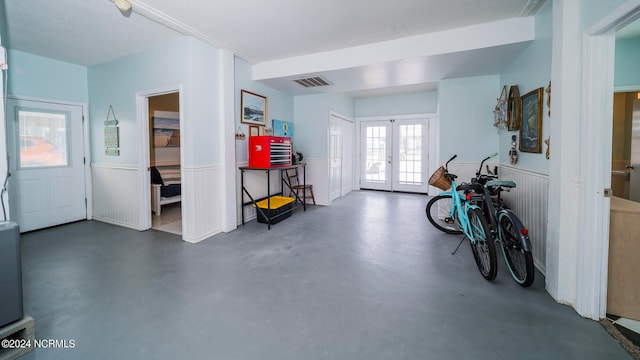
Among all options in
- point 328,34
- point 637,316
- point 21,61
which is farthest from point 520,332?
point 21,61

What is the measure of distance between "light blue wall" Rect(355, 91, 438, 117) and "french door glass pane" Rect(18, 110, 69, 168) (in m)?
6.33

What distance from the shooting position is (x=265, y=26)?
3094 mm

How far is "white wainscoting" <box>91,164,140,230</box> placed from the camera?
4051 mm

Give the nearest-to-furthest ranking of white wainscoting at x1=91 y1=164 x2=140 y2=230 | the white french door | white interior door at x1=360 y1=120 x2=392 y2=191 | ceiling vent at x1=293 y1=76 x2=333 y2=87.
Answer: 1. white wainscoting at x1=91 y1=164 x2=140 y2=230
2. ceiling vent at x1=293 y1=76 x2=333 y2=87
3. the white french door
4. white interior door at x1=360 y1=120 x2=392 y2=191

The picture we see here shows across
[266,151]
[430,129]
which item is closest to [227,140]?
[266,151]

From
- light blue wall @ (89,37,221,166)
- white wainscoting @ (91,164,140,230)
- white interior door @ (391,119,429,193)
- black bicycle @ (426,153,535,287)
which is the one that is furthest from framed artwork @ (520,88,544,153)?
white wainscoting @ (91,164,140,230)

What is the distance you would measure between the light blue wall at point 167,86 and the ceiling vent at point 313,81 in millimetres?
1428

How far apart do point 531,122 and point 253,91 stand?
3858mm

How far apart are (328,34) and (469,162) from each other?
2972 mm

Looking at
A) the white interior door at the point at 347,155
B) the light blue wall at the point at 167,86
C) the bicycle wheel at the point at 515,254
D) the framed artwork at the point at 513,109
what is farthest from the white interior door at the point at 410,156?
the light blue wall at the point at 167,86

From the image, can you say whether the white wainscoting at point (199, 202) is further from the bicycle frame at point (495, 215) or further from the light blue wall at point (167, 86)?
the bicycle frame at point (495, 215)

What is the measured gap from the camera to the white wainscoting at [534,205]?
2537mm

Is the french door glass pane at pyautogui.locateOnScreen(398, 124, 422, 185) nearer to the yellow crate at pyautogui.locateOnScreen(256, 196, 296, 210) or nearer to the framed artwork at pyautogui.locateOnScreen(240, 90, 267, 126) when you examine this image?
the yellow crate at pyautogui.locateOnScreen(256, 196, 296, 210)

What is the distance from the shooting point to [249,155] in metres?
4.36
